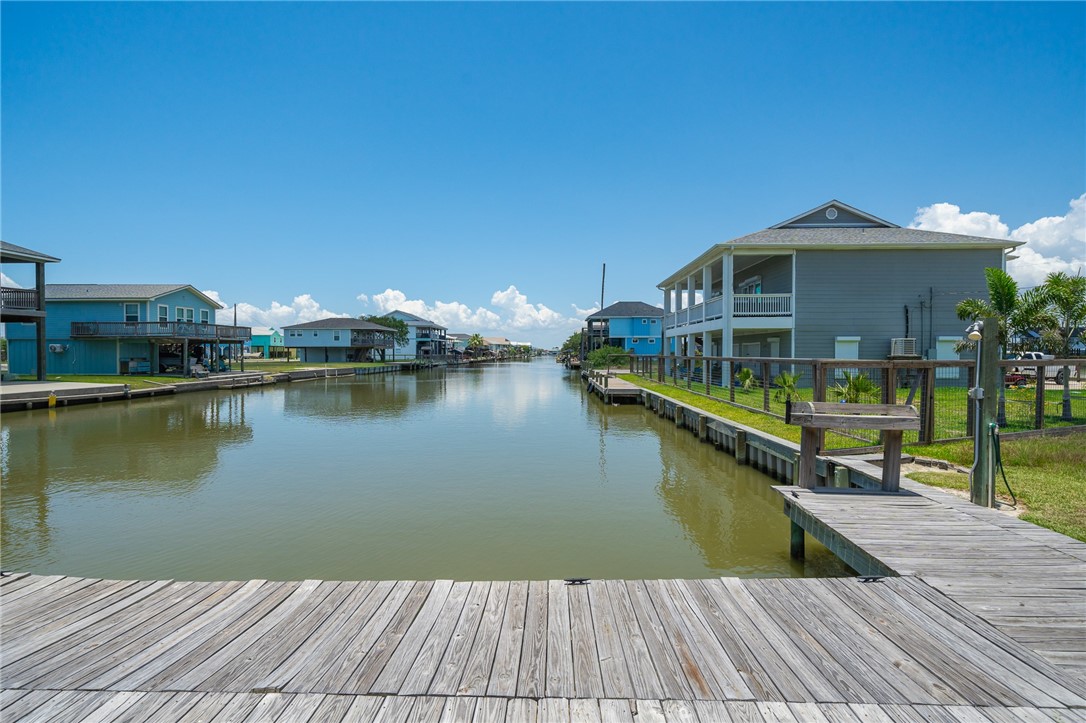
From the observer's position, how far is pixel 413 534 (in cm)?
826

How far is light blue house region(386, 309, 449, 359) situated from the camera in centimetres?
9062

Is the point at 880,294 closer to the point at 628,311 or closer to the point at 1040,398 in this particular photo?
the point at 1040,398

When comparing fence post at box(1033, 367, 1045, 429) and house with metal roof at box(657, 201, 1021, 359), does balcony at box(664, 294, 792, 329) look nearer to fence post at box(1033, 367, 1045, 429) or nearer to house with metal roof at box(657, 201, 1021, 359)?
house with metal roof at box(657, 201, 1021, 359)

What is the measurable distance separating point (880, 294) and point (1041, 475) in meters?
15.9

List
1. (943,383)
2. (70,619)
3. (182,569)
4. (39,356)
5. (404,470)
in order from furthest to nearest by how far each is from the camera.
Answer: (39,356), (943,383), (404,470), (182,569), (70,619)

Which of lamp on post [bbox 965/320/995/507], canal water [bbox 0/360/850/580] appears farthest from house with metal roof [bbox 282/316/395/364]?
lamp on post [bbox 965/320/995/507]

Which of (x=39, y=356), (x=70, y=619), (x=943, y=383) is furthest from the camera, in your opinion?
(x=39, y=356)

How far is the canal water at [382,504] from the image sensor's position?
7109 millimetres

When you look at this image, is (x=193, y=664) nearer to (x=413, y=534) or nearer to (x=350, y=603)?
(x=350, y=603)

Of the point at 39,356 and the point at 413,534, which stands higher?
the point at 39,356

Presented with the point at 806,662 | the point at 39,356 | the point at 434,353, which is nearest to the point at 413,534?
the point at 806,662

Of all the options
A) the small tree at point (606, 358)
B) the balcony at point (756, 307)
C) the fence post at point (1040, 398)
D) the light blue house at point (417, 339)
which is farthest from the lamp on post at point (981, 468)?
the light blue house at point (417, 339)

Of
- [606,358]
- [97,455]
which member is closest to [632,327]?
[606,358]

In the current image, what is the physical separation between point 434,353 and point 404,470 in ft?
280
